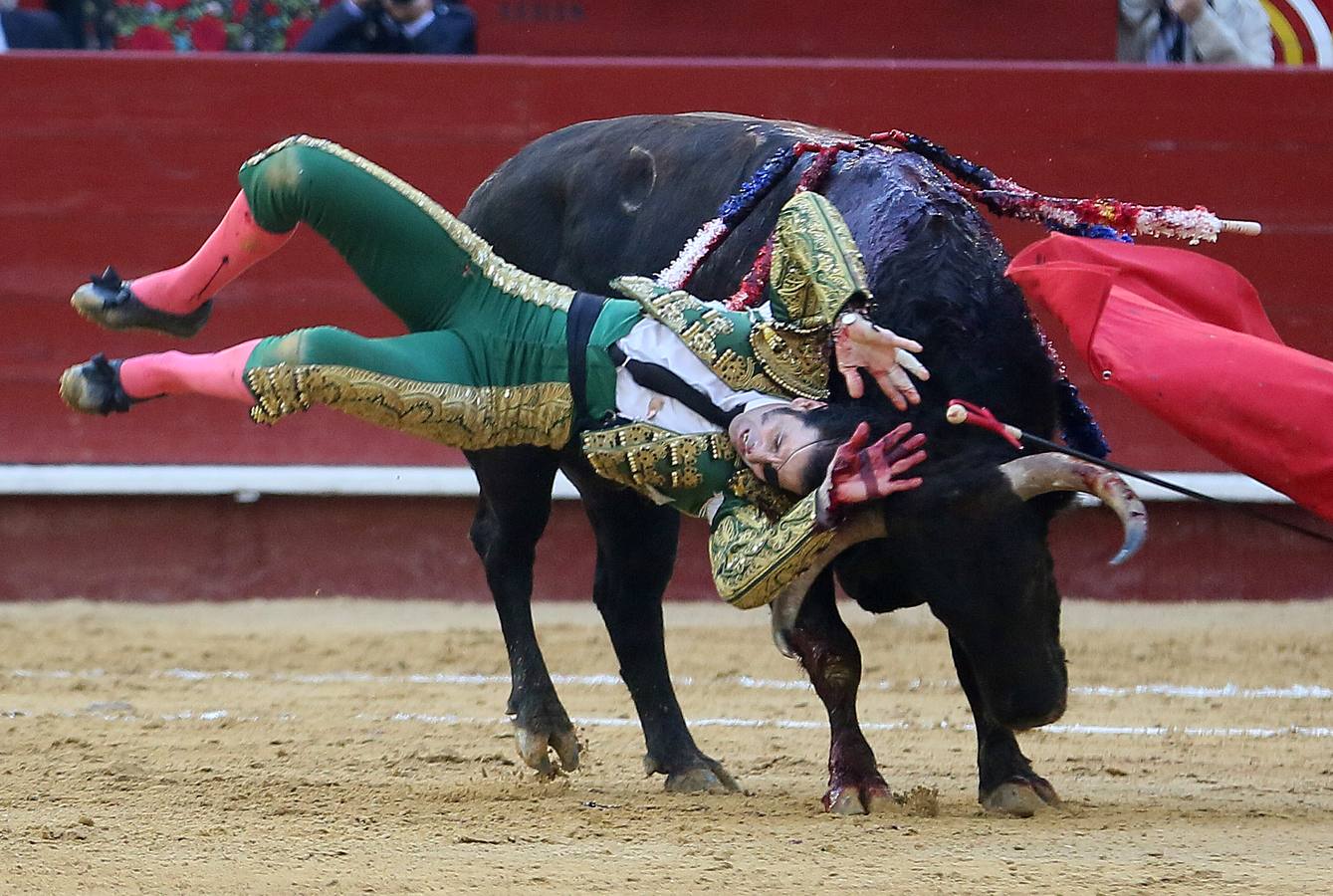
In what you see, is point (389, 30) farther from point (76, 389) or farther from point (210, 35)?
point (76, 389)

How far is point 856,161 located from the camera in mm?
3982

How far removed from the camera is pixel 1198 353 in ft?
11.6

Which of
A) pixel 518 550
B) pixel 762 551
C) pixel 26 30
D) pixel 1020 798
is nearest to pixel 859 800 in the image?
pixel 1020 798

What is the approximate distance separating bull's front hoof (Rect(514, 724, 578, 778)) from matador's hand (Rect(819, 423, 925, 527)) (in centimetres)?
115

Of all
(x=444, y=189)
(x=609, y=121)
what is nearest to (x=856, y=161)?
(x=609, y=121)

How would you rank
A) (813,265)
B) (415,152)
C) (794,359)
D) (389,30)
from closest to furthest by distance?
(813,265), (794,359), (415,152), (389,30)

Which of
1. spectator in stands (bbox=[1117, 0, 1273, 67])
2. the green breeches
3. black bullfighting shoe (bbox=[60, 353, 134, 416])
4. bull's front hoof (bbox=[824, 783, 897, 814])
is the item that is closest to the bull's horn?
bull's front hoof (bbox=[824, 783, 897, 814])

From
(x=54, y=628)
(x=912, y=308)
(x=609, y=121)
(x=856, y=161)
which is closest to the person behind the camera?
(x=912, y=308)

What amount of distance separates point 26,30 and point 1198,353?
4.89 metres

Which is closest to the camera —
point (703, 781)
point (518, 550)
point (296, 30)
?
point (703, 781)

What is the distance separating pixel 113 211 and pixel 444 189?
3.59ft

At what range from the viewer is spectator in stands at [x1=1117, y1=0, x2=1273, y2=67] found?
677 centimetres

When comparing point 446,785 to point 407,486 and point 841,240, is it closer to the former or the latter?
point 841,240

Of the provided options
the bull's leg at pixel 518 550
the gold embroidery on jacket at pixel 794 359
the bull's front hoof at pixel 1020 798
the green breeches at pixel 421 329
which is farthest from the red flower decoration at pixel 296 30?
the bull's front hoof at pixel 1020 798
